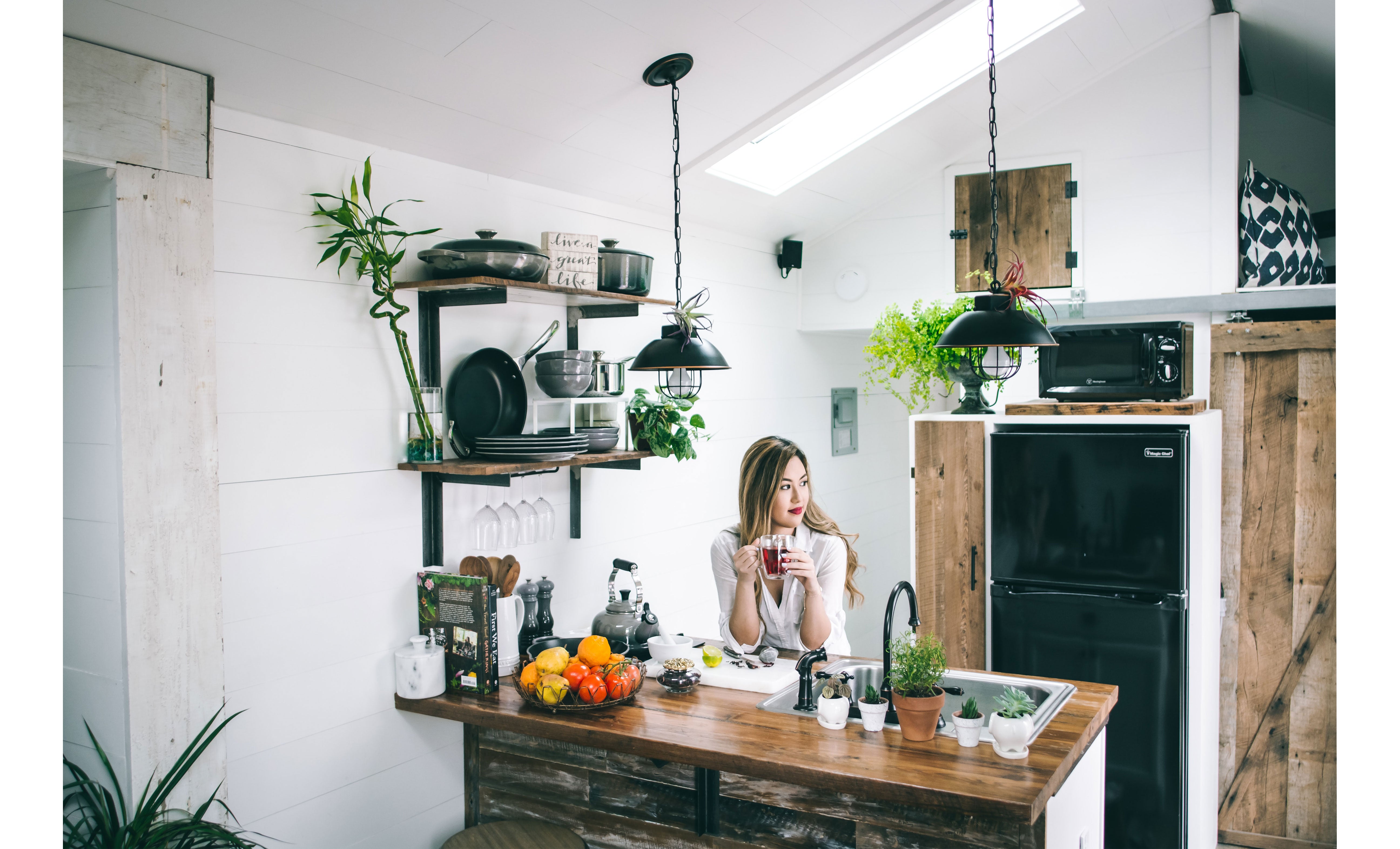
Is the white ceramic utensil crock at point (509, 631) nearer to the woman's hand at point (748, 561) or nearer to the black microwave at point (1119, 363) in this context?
the woman's hand at point (748, 561)

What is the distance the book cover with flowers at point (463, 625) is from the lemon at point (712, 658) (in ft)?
2.02

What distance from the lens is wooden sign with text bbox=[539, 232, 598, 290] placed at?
2660 mm

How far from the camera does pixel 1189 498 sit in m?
3.08

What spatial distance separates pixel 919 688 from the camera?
2084mm

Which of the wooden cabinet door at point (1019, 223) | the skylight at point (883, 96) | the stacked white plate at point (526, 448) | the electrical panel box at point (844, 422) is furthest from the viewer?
the electrical panel box at point (844, 422)

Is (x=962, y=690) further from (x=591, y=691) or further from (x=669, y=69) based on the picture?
(x=669, y=69)

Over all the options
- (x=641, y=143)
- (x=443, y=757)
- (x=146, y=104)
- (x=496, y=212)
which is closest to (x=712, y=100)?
(x=641, y=143)

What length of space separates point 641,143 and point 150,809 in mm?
2339

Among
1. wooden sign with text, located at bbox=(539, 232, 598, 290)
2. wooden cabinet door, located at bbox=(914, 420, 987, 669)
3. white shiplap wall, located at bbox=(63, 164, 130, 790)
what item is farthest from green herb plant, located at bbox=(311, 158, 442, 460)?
wooden cabinet door, located at bbox=(914, 420, 987, 669)

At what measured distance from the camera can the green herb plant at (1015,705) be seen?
203cm

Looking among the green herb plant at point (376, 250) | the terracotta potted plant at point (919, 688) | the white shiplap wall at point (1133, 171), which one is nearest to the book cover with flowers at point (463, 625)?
the green herb plant at point (376, 250)
